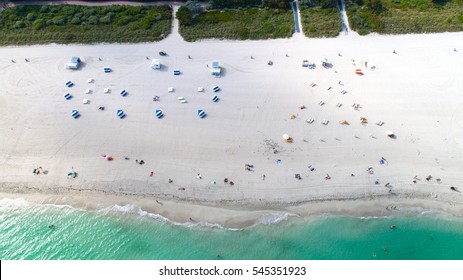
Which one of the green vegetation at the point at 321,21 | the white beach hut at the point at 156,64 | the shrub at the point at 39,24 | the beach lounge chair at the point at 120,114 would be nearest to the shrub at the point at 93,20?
the shrub at the point at 39,24

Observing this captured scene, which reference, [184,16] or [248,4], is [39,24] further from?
[248,4]

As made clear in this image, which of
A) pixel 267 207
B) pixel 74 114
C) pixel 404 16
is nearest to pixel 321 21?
pixel 404 16

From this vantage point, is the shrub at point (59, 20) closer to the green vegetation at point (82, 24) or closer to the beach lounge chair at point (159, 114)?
the green vegetation at point (82, 24)

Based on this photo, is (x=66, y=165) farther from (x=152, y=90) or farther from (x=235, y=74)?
(x=235, y=74)

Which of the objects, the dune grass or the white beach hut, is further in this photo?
the dune grass

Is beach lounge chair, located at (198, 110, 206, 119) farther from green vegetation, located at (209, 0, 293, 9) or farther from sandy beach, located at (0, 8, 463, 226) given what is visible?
green vegetation, located at (209, 0, 293, 9)

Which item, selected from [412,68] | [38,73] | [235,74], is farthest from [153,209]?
[412,68]

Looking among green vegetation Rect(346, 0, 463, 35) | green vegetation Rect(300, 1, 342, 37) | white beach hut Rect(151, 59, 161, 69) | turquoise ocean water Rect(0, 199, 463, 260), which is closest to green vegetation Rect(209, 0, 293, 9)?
green vegetation Rect(300, 1, 342, 37)
